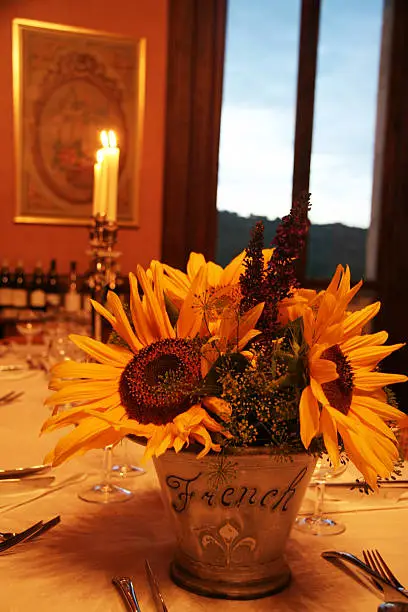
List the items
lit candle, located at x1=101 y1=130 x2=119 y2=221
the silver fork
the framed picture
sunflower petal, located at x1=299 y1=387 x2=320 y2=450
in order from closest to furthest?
sunflower petal, located at x1=299 y1=387 x2=320 y2=450 → the silver fork → lit candle, located at x1=101 y1=130 x2=119 y2=221 → the framed picture

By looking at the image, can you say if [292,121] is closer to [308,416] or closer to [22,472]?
[22,472]

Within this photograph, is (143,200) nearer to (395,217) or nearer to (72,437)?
(395,217)

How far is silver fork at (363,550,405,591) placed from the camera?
65 cm

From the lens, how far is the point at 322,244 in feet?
13.6

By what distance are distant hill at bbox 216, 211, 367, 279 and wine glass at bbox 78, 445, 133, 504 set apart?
3127mm

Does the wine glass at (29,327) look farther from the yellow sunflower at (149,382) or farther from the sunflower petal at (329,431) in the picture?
the sunflower petal at (329,431)

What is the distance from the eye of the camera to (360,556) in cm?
73

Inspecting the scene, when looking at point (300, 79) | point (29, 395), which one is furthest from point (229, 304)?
point (300, 79)

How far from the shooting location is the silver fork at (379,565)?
25.6 inches

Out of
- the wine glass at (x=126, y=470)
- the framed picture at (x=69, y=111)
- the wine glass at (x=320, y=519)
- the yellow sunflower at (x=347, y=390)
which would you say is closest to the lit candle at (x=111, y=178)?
the wine glass at (x=126, y=470)

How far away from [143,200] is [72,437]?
11.4 ft

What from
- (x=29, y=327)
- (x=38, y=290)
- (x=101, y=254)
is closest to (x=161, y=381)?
(x=101, y=254)

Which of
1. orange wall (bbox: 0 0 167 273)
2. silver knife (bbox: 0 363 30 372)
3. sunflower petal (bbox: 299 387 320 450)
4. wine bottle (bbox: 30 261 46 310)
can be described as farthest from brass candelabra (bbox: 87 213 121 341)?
orange wall (bbox: 0 0 167 273)

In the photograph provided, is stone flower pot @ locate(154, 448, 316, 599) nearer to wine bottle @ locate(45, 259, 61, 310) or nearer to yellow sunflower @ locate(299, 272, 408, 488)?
yellow sunflower @ locate(299, 272, 408, 488)
